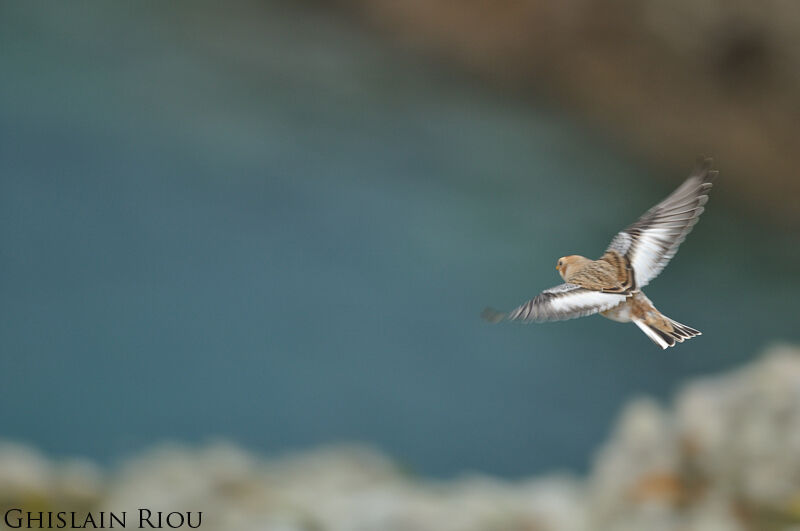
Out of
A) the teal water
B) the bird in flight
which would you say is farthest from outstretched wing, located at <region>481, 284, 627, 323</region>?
the teal water

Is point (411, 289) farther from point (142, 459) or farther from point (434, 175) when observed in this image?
point (142, 459)

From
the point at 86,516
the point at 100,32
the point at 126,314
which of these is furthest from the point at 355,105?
the point at 86,516

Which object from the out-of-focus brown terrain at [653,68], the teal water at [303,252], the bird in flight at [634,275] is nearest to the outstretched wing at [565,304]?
the bird in flight at [634,275]

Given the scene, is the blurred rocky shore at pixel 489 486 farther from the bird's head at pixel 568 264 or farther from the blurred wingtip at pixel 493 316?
the blurred wingtip at pixel 493 316
